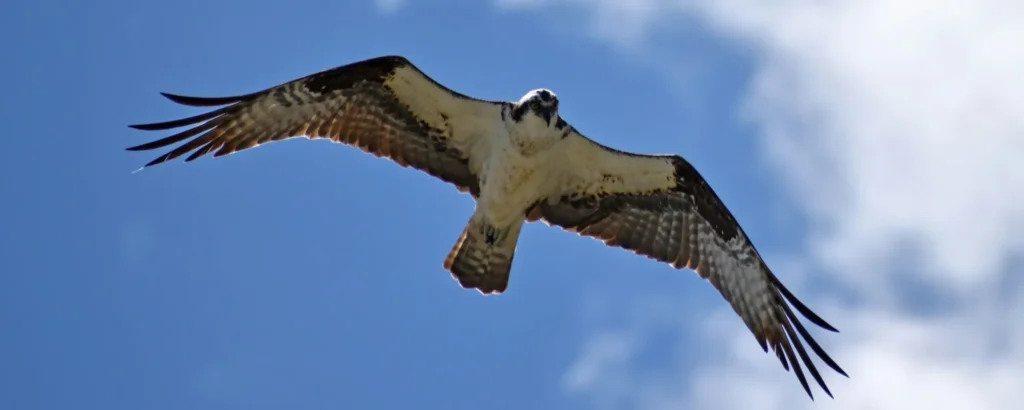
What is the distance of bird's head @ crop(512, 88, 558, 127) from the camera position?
11.0 metres

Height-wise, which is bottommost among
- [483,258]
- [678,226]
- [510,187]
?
[483,258]

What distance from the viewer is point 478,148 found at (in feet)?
39.3

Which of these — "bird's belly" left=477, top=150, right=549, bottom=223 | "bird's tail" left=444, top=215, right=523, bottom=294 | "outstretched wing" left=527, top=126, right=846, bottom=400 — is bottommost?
"bird's tail" left=444, top=215, right=523, bottom=294

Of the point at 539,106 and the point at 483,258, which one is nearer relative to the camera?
the point at 539,106

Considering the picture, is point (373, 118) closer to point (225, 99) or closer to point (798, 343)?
point (225, 99)

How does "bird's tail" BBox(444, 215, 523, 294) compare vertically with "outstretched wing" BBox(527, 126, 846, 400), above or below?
below

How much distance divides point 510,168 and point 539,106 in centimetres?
72

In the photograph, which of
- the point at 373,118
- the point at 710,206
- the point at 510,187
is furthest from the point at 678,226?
the point at 373,118

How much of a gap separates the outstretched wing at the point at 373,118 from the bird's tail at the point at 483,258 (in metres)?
0.43

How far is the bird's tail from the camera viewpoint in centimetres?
1195

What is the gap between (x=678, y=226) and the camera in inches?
496

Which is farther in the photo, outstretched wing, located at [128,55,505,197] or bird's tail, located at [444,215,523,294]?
bird's tail, located at [444,215,523,294]

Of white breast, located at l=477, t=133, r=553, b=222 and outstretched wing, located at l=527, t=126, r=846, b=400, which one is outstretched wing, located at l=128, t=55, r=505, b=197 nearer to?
white breast, located at l=477, t=133, r=553, b=222

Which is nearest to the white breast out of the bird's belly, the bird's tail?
the bird's belly
